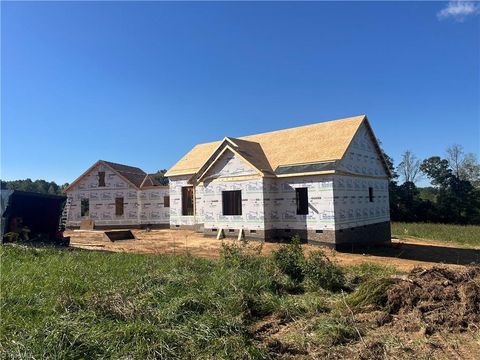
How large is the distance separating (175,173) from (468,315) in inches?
911

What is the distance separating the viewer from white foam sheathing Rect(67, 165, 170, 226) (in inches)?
1188

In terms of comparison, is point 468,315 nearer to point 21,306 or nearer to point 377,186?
point 21,306

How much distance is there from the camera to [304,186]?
61.8 ft

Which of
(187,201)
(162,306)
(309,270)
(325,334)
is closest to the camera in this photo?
(325,334)

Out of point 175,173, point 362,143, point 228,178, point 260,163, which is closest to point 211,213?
point 228,178

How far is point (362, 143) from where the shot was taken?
21172mm

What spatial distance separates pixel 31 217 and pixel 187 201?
11875mm

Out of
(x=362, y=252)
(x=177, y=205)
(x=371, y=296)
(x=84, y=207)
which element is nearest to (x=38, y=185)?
(x=84, y=207)

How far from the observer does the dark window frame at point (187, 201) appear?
2706cm

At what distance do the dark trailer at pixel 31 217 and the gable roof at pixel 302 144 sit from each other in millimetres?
9398

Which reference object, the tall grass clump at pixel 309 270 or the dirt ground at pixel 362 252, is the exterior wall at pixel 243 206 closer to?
the dirt ground at pixel 362 252

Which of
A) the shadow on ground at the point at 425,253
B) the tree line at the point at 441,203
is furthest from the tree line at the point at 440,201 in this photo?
the shadow on ground at the point at 425,253

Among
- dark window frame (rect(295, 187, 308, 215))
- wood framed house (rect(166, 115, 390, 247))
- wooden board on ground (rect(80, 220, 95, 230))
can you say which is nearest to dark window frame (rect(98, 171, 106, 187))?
wooden board on ground (rect(80, 220, 95, 230))

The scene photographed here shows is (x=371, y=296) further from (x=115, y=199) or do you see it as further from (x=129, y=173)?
(x=129, y=173)
